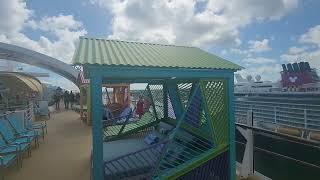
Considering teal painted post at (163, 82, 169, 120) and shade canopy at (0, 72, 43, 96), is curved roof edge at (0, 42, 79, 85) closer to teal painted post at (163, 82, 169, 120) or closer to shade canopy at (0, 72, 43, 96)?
shade canopy at (0, 72, 43, 96)

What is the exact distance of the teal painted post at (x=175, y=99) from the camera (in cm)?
818

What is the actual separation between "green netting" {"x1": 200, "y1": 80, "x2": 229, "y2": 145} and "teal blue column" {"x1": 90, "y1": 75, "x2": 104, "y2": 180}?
2.60 m

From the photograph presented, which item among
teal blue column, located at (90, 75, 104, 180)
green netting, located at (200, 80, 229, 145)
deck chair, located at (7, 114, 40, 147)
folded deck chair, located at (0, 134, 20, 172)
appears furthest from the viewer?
deck chair, located at (7, 114, 40, 147)

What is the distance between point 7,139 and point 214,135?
636 centimetres

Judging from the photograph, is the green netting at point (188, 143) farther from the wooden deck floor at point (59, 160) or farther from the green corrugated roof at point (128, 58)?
the wooden deck floor at point (59, 160)

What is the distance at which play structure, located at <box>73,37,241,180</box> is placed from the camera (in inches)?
188

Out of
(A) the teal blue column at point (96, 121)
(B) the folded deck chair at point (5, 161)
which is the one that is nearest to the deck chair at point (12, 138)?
(B) the folded deck chair at point (5, 161)

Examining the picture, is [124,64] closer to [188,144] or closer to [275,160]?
[188,144]

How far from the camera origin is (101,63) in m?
4.64

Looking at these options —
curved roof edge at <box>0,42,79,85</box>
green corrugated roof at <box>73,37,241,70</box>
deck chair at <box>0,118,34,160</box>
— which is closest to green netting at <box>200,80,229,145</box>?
green corrugated roof at <box>73,37,241,70</box>

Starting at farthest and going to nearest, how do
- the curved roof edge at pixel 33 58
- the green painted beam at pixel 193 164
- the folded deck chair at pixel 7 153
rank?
the curved roof edge at pixel 33 58 < the folded deck chair at pixel 7 153 < the green painted beam at pixel 193 164

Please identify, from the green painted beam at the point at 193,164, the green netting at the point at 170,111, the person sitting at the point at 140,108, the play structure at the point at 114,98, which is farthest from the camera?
the play structure at the point at 114,98

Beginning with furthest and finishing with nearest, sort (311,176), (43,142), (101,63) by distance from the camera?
(43,142) → (311,176) → (101,63)

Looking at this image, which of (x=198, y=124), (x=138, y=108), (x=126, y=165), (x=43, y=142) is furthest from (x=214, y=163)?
(x=43, y=142)
